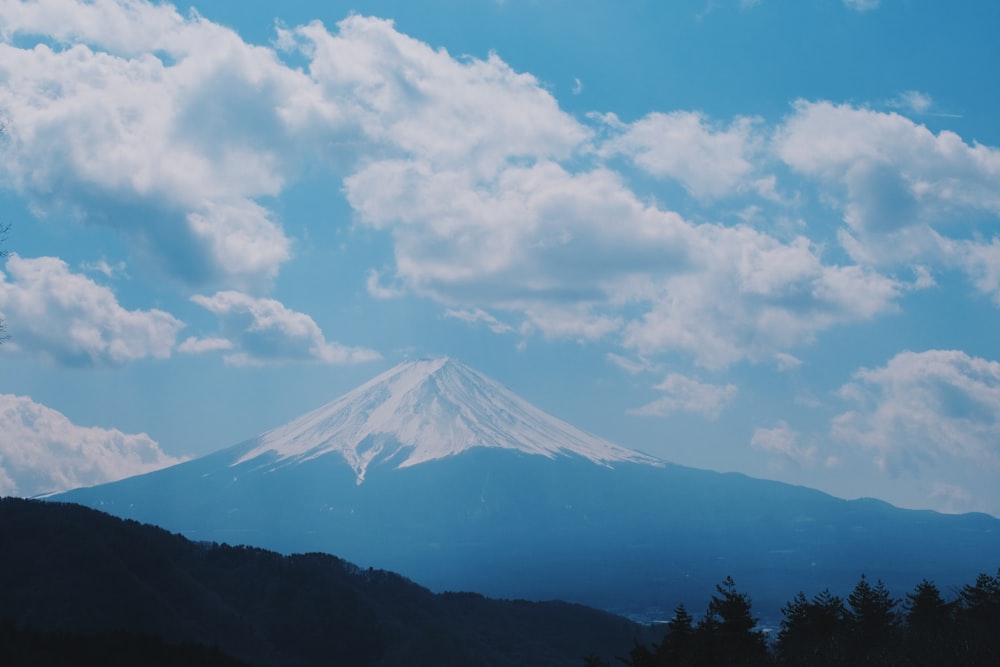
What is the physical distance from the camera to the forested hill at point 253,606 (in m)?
82.8

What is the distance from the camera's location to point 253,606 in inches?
3999

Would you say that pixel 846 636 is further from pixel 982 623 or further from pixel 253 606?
pixel 253 606

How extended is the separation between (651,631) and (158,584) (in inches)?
2427

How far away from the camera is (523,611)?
402 ft

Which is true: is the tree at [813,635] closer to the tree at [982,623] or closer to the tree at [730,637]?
the tree at [730,637]

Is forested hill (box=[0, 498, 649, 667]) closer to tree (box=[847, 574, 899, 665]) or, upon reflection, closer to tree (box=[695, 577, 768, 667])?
tree (box=[847, 574, 899, 665])

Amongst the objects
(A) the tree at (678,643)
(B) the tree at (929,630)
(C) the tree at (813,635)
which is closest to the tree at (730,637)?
(A) the tree at (678,643)

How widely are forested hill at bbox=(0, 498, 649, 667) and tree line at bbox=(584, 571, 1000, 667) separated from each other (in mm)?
36989

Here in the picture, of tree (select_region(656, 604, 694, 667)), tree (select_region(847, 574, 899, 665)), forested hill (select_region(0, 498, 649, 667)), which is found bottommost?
forested hill (select_region(0, 498, 649, 667))

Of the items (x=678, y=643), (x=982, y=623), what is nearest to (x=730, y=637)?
(x=678, y=643)

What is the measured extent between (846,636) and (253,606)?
76.1 m

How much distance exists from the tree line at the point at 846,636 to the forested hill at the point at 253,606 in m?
37.0

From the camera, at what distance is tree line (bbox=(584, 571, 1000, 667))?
103ft

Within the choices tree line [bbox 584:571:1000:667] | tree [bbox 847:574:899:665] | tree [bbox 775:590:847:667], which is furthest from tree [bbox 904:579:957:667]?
tree [bbox 775:590:847:667]
